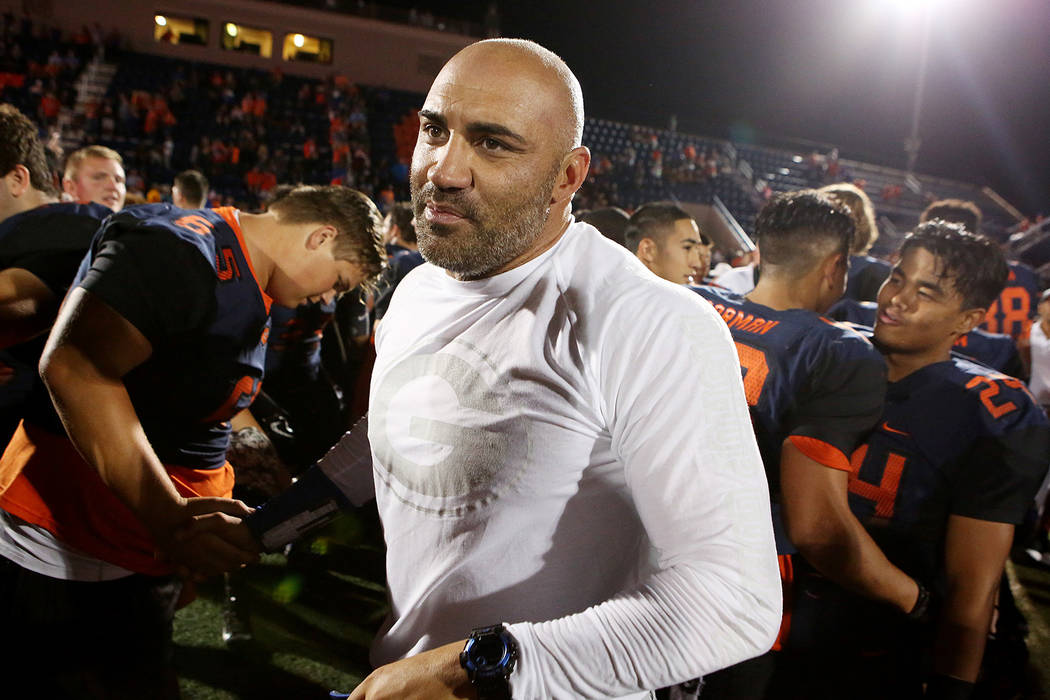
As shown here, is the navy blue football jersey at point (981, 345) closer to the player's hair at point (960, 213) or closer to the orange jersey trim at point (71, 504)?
the player's hair at point (960, 213)

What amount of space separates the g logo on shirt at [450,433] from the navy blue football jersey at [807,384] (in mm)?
1113

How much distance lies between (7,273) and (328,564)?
2.44 meters

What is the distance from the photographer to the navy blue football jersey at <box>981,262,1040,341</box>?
13.9ft

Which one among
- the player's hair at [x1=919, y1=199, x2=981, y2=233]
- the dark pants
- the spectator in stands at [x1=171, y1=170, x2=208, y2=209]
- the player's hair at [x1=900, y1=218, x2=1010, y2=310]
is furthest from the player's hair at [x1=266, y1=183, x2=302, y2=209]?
the spectator in stands at [x1=171, y1=170, x2=208, y2=209]

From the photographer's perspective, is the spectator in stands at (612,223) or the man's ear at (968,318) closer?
the man's ear at (968,318)

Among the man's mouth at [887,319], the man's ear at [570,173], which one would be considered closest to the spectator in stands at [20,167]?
the man's ear at [570,173]

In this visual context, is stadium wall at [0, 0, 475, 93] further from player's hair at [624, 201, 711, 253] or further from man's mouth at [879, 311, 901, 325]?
man's mouth at [879, 311, 901, 325]

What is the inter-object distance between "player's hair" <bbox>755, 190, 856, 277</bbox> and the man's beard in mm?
1351

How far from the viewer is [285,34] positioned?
2253cm

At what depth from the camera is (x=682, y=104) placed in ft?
84.5

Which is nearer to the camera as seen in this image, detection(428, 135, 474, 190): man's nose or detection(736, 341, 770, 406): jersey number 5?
detection(428, 135, 474, 190): man's nose

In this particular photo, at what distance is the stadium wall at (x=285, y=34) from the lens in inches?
791

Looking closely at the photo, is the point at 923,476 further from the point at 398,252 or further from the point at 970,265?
the point at 398,252

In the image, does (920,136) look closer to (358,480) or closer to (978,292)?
(978,292)
